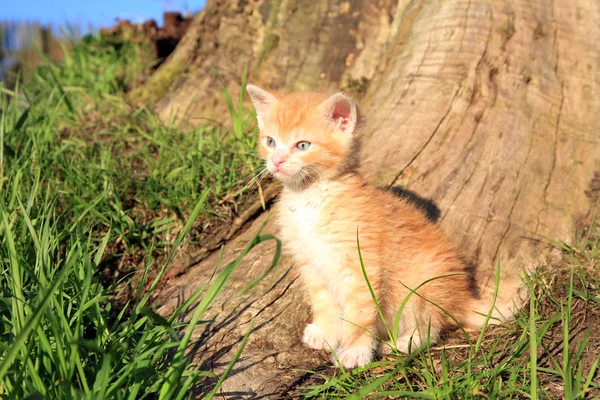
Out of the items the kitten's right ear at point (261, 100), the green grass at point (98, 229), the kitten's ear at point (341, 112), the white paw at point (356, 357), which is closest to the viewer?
the green grass at point (98, 229)

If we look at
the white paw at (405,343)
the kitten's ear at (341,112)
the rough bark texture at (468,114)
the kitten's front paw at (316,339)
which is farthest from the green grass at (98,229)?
the white paw at (405,343)

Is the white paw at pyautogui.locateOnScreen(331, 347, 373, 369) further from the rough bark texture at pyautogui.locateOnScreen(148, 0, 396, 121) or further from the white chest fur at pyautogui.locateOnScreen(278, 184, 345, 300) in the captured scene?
the rough bark texture at pyautogui.locateOnScreen(148, 0, 396, 121)

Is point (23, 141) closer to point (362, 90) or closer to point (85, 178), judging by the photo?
point (85, 178)

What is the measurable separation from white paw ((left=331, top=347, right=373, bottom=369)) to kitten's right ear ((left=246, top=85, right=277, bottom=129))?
1248mm

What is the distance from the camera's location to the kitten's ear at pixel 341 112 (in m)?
2.58

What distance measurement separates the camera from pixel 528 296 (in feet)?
9.48

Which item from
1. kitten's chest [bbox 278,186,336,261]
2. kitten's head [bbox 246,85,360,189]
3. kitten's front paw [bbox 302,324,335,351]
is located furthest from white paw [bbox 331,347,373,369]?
kitten's head [bbox 246,85,360,189]

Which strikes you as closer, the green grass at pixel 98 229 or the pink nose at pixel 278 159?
the green grass at pixel 98 229

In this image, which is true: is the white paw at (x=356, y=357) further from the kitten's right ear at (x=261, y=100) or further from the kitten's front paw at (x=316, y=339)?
the kitten's right ear at (x=261, y=100)

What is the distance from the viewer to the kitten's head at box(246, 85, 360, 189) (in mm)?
2605

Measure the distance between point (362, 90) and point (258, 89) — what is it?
1516mm

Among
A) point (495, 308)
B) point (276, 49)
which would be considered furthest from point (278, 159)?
point (276, 49)

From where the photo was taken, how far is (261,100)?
2910mm

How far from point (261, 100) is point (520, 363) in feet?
5.86
